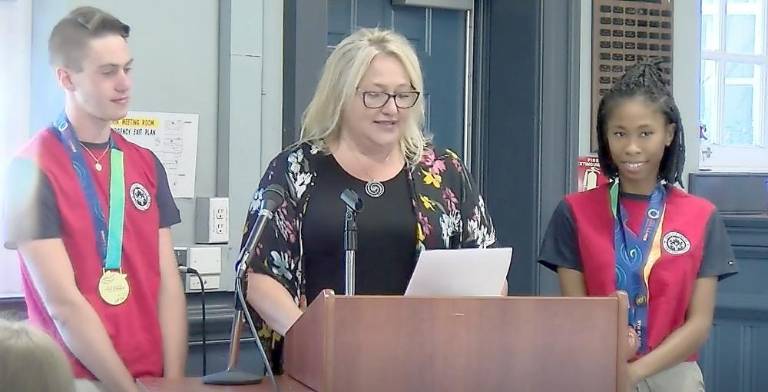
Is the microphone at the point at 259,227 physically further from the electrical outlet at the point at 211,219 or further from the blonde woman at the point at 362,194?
the electrical outlet at the point at 211,219

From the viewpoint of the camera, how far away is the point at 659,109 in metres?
2.81

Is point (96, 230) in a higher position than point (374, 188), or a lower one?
lower

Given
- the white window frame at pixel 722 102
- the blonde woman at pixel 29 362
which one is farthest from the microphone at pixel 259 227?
the white window frame at pixel 722 102

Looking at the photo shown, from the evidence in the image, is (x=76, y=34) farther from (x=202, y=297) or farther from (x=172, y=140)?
(x=202, y=297)

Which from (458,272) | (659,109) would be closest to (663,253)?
(659,109)

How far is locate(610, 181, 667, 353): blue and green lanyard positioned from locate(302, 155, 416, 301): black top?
559 millimetres

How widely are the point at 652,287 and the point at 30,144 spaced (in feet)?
4.93

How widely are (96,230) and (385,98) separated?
735mm

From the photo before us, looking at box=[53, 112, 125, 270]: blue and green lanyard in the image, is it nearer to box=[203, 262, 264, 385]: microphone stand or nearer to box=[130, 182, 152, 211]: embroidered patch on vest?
box=[130, 182, 152, 211]: embroidered patch on vest

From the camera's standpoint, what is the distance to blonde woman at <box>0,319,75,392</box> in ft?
3.88

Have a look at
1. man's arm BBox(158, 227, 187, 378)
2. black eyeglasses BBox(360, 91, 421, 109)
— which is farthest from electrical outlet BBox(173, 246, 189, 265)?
black eyeglasses BBox(360, 91, 421, 109)

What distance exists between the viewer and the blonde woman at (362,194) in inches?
97.5

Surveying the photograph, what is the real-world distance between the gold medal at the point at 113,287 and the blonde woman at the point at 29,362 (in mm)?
1373

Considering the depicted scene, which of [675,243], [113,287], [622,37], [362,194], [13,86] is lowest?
[113,287]
